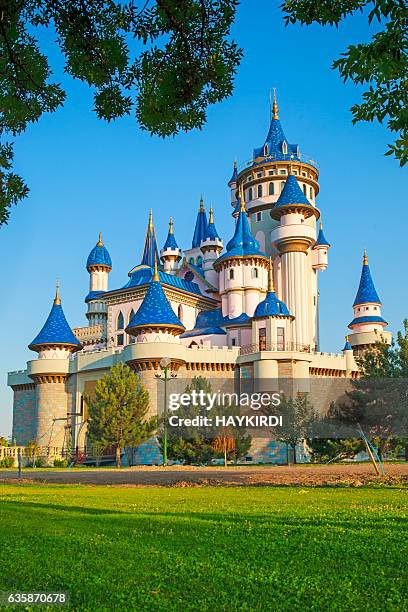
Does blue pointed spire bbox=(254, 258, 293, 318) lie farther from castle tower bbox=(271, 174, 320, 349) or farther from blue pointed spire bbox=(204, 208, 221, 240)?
blue pointed spire bbox=(204, 208, 221, 240)

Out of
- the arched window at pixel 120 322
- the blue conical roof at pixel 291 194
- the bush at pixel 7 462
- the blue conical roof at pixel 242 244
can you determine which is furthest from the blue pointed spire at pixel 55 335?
the blue conical roof at pixel 291 194

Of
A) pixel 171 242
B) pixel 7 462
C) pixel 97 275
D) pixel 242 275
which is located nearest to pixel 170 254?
pixel 171 242

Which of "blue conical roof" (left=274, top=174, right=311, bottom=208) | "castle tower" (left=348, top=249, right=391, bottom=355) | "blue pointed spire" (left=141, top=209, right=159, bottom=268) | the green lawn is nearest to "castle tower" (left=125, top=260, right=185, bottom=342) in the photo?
"blue conical roof" (left=274, top=174, right=311, bottom=208)

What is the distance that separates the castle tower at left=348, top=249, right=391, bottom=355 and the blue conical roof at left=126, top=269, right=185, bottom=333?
15.6 meters

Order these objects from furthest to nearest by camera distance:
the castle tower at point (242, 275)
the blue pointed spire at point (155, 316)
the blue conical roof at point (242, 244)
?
the blue conical roof at point (242, 244), the castle tower at point (242, 275), the blue pointed spire at point (155, 316)

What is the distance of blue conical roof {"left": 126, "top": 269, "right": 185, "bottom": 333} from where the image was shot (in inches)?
1703

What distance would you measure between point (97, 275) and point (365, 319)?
2453cm

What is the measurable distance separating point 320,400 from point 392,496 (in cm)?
3249

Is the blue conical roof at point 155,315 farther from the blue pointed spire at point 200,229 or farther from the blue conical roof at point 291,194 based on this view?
the blue pointed spire at point 200,229

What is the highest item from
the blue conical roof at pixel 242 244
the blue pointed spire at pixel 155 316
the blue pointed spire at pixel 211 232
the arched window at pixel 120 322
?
the blue pointed spire at pixel 211 232

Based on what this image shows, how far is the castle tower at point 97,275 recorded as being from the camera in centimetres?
6197

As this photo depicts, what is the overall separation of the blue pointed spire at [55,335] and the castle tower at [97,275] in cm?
1044

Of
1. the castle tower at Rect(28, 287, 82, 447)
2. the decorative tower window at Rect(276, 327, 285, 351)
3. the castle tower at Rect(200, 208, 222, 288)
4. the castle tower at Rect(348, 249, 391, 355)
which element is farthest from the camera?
the castle tower at Rect(200, 208, 222, 288)

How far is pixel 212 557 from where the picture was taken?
5.96m
